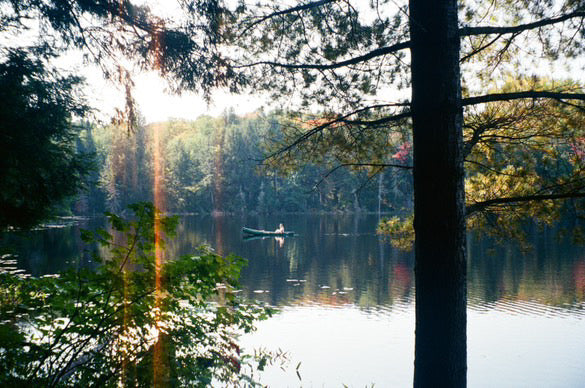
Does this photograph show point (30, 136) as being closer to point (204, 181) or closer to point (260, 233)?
point (260, 233)

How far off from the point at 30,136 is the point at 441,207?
369 cm

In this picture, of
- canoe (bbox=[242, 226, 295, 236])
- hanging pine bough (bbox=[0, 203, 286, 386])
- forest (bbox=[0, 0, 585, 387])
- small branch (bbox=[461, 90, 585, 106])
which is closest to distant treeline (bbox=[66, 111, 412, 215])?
canoe (bbox=[242, 226, 295, 236])

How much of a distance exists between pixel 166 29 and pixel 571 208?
181 inches

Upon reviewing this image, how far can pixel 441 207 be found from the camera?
3.63m

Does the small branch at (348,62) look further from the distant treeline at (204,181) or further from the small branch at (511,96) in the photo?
the distant treeline at (204,181)

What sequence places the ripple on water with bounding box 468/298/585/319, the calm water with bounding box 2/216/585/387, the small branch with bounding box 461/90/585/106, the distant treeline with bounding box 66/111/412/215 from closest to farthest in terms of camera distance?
1. the small branch with bounding box 461/90/585/106
2. the calm water with bounding box 2/216/585/387
3. the ripple on water with bounding box 468/298/585/319
4. the distant treeline with bounding box 66/111/412/215

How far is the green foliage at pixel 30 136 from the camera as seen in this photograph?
4289 mm

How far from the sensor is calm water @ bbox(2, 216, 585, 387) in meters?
10.2

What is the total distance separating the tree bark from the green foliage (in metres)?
3.46

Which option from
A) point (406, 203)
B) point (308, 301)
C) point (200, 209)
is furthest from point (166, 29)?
point (200, 209)

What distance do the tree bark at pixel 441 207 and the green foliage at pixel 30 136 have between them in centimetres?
346

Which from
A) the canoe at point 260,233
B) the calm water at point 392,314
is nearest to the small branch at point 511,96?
the calm water at point 392,314

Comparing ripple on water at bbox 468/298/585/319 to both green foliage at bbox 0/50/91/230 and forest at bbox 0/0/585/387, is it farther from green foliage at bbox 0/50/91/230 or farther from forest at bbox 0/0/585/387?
green foliage at bbox 0/50/91/230

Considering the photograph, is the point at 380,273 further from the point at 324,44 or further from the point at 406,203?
the point at 406,203
